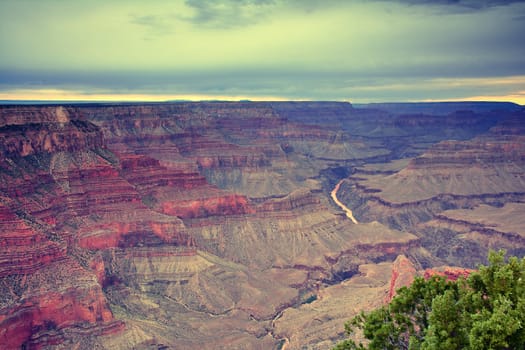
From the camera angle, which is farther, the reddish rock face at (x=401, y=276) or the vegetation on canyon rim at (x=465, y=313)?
the reddish rock face at (x=401, y=276)

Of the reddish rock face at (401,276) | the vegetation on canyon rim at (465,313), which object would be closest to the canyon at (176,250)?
the reddish rock face at (401,276)

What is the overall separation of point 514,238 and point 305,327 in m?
69.9

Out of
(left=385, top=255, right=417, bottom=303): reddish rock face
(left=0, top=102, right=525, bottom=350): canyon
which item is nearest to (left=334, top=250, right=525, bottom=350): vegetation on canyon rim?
(left=0, top=102, right=525, bottom=350): canyon

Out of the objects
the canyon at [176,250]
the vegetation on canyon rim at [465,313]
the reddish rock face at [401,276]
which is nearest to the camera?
the vegetation on canyon rim at [465,313]

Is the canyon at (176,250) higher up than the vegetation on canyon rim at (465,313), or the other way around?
the vegetation on canyon rim at (465,313)

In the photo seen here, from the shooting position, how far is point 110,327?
63.9m

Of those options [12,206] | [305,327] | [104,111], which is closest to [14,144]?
[12,206]

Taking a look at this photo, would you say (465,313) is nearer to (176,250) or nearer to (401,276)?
(401,276)

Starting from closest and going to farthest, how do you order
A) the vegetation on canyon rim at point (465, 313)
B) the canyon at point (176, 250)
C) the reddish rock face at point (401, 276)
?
the vegetation on canyon rim at point (465, 313) → the reddish rock face at point (401, 276) → the canyon at point (176, 250)

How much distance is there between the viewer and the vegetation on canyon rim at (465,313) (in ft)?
74.1

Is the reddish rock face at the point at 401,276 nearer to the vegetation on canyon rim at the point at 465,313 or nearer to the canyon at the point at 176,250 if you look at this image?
the canyon at the point at 176,250

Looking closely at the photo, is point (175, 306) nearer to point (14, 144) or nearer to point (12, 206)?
point (12, 206)

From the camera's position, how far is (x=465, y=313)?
83.0 ft

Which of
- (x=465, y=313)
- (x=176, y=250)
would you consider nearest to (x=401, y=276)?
(x=176, y=250)
